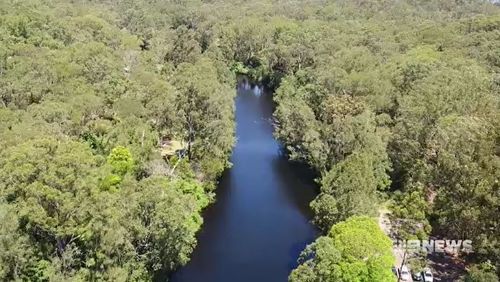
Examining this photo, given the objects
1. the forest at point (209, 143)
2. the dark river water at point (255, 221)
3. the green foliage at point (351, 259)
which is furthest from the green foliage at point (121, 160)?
the green foliage at point (351, 259)

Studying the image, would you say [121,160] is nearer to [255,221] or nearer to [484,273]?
[255,221]

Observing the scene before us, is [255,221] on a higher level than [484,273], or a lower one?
lower

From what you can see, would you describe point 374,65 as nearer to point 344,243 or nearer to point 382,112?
point 382,112

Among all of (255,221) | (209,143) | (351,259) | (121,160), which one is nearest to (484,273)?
(351,259)

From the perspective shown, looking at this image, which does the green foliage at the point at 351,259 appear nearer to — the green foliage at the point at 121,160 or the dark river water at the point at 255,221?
the dark river water at the point at 255,221

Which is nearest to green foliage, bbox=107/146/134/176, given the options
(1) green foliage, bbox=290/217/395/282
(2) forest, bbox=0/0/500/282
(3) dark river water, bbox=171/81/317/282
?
(2) forest, bbox=0/0/500/282

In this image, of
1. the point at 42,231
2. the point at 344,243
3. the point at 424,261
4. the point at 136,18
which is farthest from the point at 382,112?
the point at 136,18

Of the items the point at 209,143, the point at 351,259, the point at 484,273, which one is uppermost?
the point at 351,259
